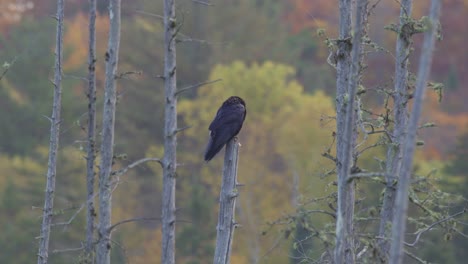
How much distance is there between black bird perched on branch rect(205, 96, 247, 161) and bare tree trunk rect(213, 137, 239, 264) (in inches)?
36.5

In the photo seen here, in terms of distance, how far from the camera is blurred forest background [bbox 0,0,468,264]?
33.6 meters

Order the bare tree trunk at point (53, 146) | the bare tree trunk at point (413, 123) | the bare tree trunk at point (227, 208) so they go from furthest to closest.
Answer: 1. the bare tree trunk at point (53, 146)
2. the bare tree trunk at point (227, 208)
3. the bare tree trunk at point (413, 123)

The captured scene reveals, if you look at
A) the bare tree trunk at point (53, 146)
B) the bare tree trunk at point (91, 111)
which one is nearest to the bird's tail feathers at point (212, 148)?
the bare tree trunk at point (91, 111)

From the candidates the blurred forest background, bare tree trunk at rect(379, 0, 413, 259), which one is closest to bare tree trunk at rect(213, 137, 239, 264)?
bare tree trunk at rect(379, 0, 413, 259)

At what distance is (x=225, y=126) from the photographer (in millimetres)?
14328

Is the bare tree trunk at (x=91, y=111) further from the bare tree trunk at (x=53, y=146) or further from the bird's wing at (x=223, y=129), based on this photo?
the bird's wing at (x=223, y=129)

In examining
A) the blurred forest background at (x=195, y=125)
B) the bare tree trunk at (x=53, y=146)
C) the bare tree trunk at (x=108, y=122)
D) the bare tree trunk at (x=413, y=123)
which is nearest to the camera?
the bare tree trunk at (x=413, y=123)

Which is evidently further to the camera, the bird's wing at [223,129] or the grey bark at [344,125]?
the bird's wing at [223,129]

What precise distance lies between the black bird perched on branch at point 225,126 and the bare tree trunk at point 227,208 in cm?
93

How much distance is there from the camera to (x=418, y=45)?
5394 centimetres

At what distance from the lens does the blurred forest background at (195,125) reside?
33562 millimetres

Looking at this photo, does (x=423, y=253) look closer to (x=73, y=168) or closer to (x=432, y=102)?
(x=73, y=168)

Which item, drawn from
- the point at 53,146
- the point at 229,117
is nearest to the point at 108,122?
the point at 53,146

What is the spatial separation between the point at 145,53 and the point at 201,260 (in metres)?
19.1
